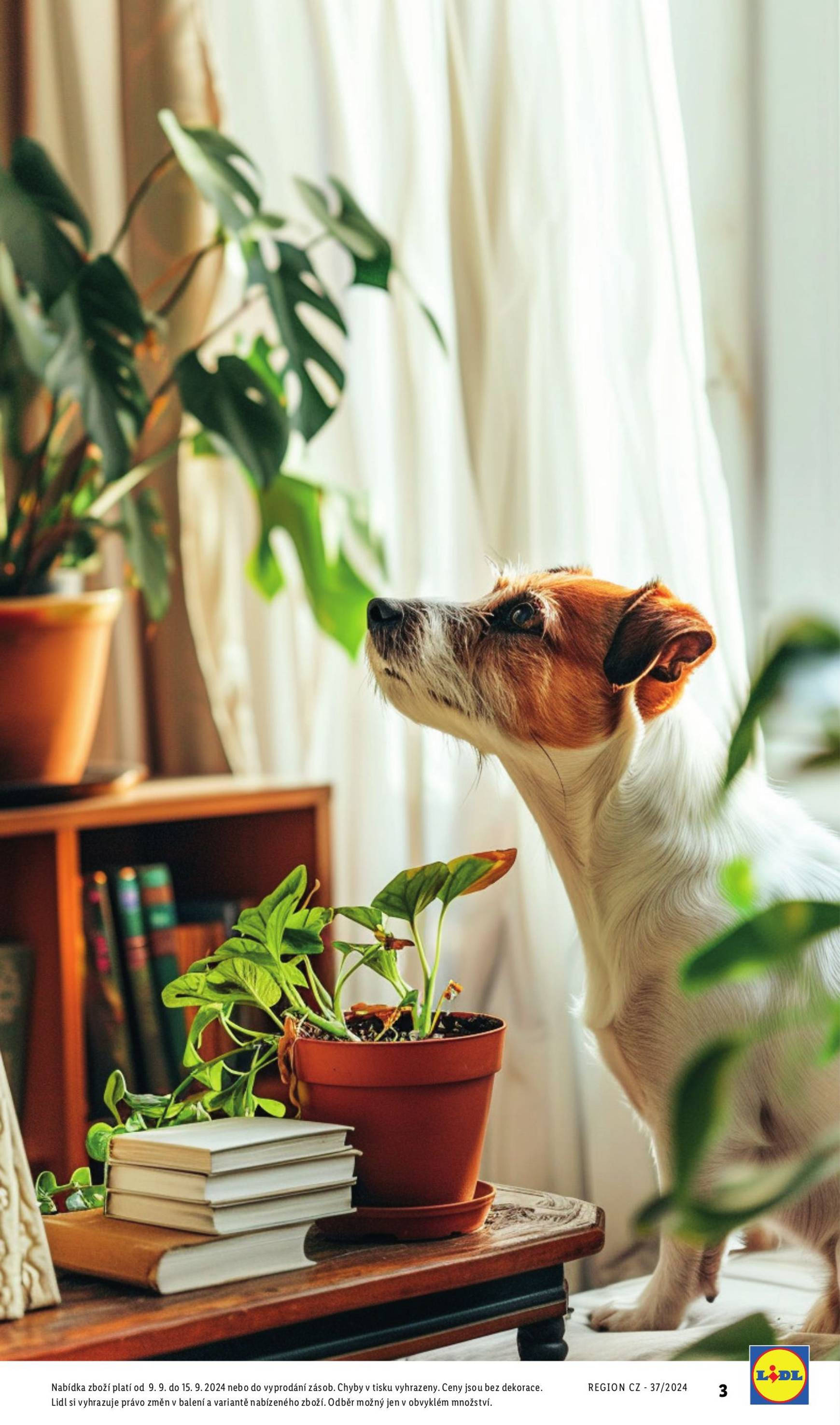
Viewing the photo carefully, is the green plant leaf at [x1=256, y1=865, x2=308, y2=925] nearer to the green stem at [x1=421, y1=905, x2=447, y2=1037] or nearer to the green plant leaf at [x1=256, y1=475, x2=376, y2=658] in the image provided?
the green stem at [x1=421, y1=905, x2=447, y2=1037]

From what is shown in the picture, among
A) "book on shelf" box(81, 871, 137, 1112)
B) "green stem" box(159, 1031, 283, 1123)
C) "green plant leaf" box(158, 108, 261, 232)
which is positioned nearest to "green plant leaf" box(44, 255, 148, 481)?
"green plant leaf" box(158, 108, 261, 232)

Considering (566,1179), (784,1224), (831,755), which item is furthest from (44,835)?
(831,755)

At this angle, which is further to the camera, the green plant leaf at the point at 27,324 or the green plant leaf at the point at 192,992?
the green plant leaf at the point at 27,324

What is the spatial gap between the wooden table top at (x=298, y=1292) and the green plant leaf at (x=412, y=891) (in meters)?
0.19

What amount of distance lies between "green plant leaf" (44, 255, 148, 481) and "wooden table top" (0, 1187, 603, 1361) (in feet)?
3.23

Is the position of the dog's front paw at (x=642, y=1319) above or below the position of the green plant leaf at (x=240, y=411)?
below

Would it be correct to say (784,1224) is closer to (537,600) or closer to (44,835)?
(537,600)

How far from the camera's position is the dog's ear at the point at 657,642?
915mm

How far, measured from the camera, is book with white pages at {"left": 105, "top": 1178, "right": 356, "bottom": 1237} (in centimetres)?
79

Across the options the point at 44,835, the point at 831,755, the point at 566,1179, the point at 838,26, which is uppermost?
the point at 838,26

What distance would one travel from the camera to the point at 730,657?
1.51 metres

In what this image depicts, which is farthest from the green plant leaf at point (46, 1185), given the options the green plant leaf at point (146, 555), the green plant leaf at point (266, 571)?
the green plant leaf at point (266, 571)

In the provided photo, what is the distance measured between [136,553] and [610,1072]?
114 centimetres

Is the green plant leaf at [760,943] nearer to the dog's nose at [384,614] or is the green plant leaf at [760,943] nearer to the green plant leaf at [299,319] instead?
the dog's nose at [384,614]
